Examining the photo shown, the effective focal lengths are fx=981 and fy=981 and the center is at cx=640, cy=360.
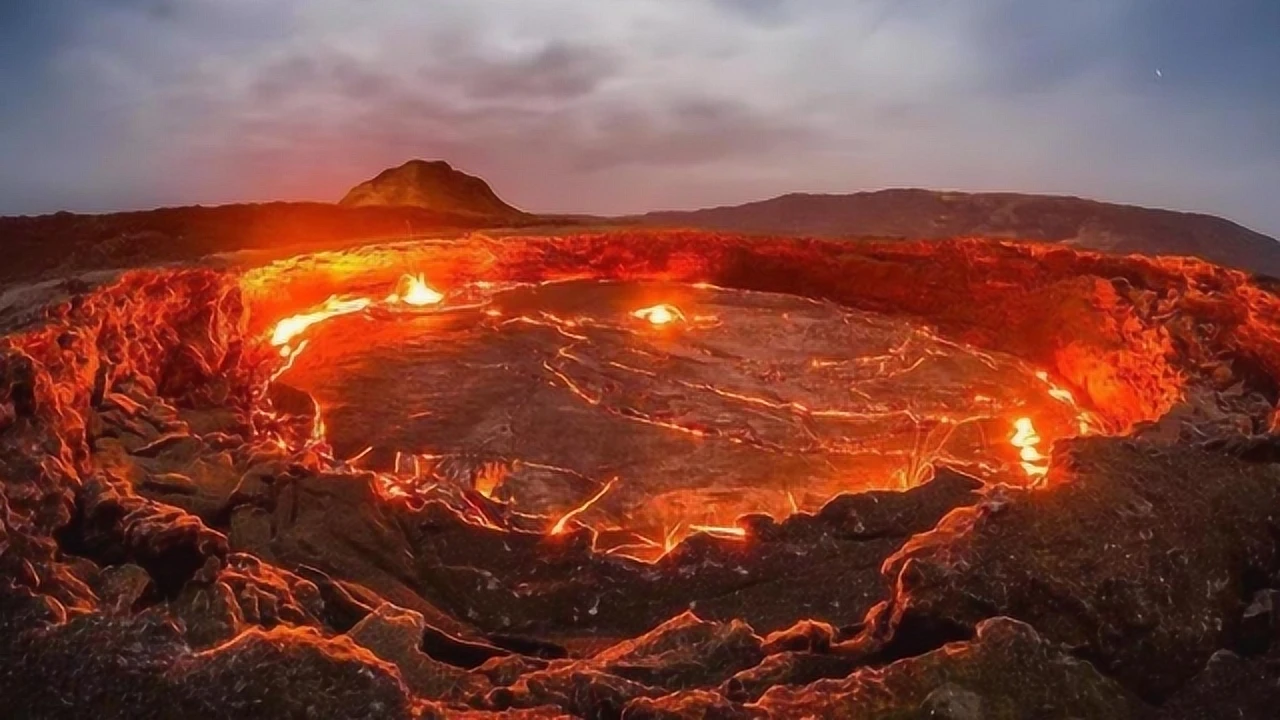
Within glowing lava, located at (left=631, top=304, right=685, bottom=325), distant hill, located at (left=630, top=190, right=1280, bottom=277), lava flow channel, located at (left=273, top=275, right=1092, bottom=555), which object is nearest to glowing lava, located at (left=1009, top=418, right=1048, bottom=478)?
lava flow channel, located at (left=273, top=275, right=1092, bottom=555)

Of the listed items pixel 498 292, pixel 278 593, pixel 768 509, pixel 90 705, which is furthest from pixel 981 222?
pixel 90 705

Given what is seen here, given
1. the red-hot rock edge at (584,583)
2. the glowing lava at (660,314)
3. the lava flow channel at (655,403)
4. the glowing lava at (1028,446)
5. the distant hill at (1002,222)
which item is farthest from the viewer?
the distant hill at (1002,222)

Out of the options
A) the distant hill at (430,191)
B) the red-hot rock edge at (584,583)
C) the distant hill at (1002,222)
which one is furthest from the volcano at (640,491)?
the distant hill at (430,191)

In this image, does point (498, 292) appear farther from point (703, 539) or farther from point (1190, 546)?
point (1190, 546)

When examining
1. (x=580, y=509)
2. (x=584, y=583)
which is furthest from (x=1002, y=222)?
(x=584, y=583)

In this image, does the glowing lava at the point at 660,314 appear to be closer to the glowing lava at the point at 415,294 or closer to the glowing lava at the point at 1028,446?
the glowing lava at the point at 415,294

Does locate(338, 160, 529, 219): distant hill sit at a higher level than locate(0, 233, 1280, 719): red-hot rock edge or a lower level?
higher

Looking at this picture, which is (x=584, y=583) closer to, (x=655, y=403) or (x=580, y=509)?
(x=580, y=509)

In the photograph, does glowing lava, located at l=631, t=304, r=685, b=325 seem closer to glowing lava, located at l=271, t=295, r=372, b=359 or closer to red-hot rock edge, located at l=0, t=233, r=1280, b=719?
glowing lava, located at l=271, t=295, r=372, b=359
